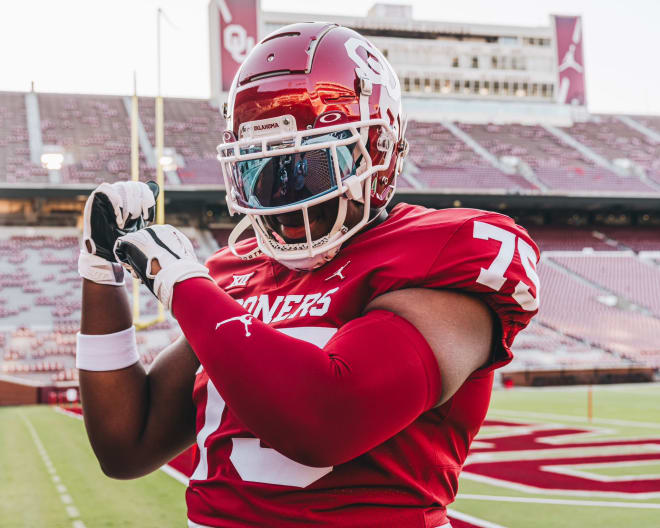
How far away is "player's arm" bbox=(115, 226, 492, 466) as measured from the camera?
3.30 feet

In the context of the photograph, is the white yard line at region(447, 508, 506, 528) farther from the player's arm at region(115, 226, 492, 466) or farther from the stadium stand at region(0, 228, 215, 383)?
the stadium stand at region(0, 228, 215, 383)

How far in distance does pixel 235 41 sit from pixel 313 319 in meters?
24.4

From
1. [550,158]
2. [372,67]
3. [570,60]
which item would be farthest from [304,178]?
[570,60]

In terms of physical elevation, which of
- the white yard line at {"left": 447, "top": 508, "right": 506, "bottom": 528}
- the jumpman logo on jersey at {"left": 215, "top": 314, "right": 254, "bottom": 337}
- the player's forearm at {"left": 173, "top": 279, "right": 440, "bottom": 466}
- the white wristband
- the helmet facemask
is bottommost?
the white yard line at {"left": 447, "top": 508, "right": 506, "bottom": 528}

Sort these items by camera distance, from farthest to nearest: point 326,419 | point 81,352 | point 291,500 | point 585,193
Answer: point 585,193 → point 81,352 → point 291,500 → point 326,419

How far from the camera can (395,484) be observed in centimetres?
114

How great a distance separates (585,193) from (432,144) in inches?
190

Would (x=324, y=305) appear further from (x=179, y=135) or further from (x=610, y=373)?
(x=179, y=135)

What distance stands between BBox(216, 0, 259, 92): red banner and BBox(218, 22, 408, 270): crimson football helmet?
23733mm

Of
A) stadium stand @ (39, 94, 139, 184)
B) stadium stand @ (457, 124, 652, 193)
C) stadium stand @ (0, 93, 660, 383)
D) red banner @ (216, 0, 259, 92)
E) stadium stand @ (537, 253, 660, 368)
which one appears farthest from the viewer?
red banner @ (216, 0, 259, 92)

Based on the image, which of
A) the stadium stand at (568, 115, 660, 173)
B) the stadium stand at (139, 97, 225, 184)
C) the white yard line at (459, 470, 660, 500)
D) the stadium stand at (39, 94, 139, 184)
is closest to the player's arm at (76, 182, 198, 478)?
the white yard line at (459, 470, 660, 500)

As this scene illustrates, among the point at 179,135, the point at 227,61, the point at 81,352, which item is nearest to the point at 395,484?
the point at 81,352

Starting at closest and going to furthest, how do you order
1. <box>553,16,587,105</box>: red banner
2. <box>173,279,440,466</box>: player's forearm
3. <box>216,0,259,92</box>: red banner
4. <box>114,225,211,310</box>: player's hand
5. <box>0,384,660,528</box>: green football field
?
<box>173,279,440,466</box>: player's forearm → <box>114,225,211,310</box>: player's hand → <box>0,384,660,528</box>: green football field → <box>216,0,259,92</box>: red banner → <box>553,16,587,105</box>: red banner

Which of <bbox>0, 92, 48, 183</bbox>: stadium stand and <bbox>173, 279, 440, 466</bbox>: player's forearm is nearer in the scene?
<bbox>173, 279, 440, 466</bbox>: player's forearm
